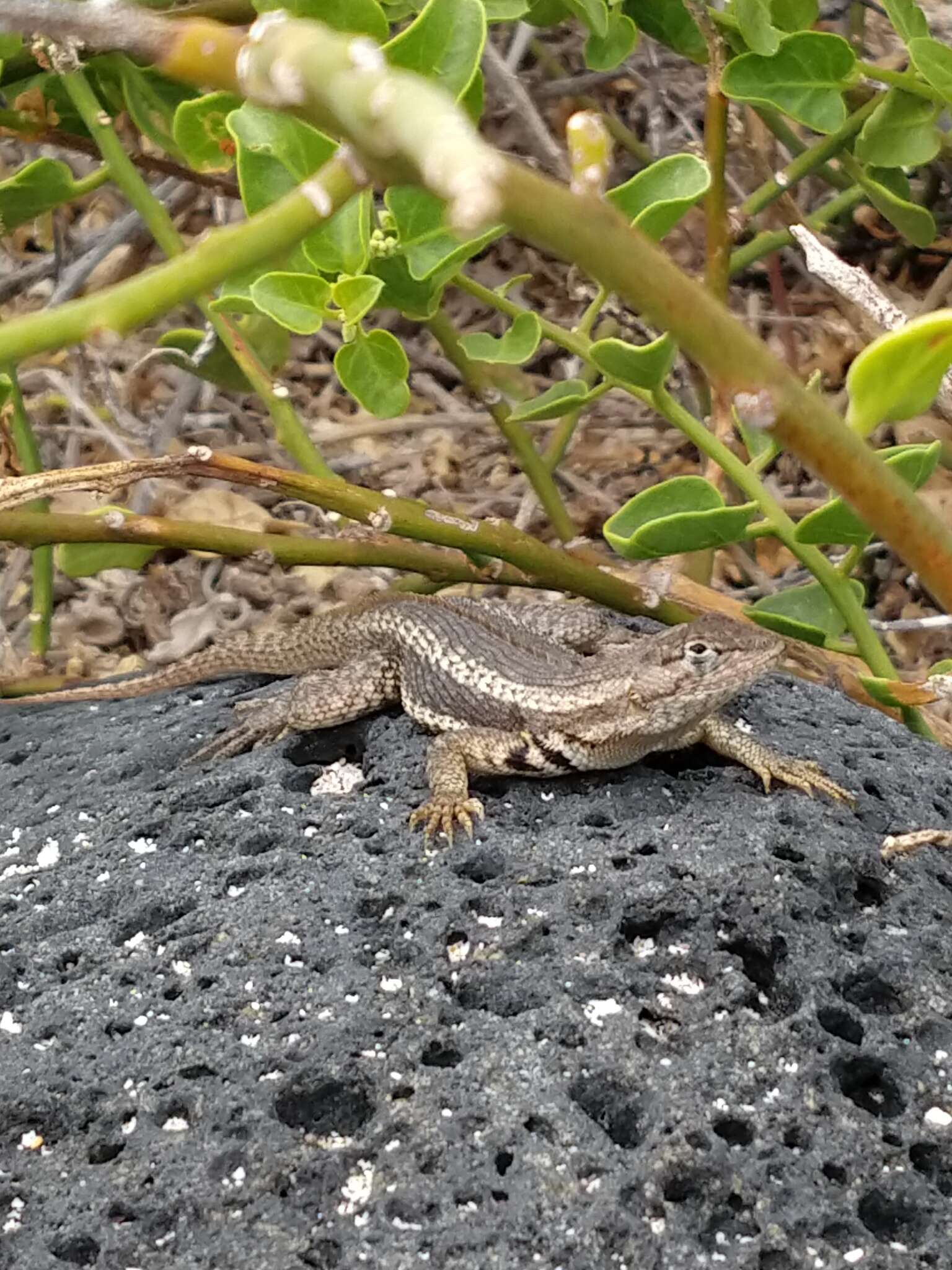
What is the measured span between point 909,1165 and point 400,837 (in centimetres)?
83

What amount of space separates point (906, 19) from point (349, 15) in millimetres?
1170

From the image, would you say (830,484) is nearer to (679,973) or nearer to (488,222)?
(488,222)

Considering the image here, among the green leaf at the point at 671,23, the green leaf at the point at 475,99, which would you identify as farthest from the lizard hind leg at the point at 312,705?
the green leaf at the point at 671,23

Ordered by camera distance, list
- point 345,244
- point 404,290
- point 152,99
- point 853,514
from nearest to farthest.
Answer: point 853,514 → point 345,244 → point 404,290 → point 152,99

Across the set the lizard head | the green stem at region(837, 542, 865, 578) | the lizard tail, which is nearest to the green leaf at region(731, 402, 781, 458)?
the green stem at region(837, 542, 865, 578)

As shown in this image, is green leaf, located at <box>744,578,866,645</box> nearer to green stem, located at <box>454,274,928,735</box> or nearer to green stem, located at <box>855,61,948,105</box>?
green stem, located at <box>454,274,928,735</box>

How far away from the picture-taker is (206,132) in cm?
221

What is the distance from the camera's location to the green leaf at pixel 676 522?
1.72m

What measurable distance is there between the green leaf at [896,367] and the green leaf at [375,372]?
117 centimetres

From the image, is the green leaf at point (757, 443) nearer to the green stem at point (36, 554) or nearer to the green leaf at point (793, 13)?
the green leaf at point (793, 13)

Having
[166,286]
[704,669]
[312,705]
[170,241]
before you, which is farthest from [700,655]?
[166,286]

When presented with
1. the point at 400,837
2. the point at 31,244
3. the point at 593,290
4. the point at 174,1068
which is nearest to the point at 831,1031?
the point at 400,837

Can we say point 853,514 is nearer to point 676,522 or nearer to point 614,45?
point 676,522

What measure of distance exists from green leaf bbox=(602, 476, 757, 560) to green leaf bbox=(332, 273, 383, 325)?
0.47 metres
